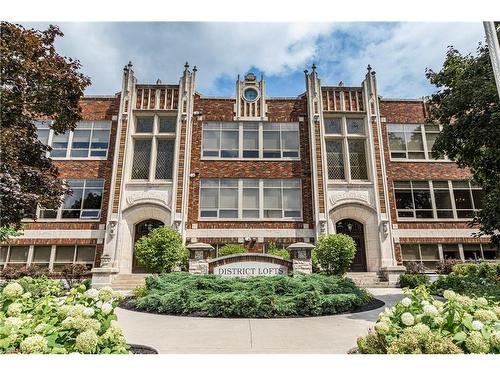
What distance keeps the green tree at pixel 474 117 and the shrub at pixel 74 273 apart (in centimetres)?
1498

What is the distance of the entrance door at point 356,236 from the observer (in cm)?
→ 1650

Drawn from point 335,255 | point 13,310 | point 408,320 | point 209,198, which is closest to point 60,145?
point 209,198

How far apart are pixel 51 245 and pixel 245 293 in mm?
12689

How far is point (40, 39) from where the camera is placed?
26.2 feet

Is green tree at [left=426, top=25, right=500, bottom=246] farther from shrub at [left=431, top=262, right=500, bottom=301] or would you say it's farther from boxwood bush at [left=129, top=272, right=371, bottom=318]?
boxwood bush at [left=129, top=272, right=371, bottom=318]

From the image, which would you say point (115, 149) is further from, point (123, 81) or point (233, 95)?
point (233, 95)

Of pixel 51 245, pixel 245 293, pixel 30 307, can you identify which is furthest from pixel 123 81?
pixel 30 307

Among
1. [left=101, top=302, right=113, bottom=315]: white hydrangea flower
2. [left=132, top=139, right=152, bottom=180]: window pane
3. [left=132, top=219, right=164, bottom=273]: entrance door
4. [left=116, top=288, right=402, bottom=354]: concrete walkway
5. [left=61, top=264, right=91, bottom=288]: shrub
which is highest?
[left=132, top=139, right=152, bottom=180]: window pane

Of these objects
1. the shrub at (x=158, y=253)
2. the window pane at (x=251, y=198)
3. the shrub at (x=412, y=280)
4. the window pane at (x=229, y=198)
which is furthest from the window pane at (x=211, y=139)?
the shrub at (x=412, y=280)

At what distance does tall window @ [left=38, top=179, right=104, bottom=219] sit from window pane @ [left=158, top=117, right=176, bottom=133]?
13.7 ft

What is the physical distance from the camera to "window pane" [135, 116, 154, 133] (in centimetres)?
1773

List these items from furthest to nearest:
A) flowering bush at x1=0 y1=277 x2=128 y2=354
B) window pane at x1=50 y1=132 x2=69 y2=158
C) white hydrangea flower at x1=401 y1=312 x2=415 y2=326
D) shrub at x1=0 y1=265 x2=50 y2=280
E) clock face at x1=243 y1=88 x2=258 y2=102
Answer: clock face at x1=243 y1=88 x2=258 y2=102 < window pane at x1=50 y1=132 x2=69 y2=158 < shrub at x1=0 y1=265 x2=50 y2=280 < white hydrangea flower at x1=401 y1=312 x2=415 y2=326 < flowering bush at x1=0 y1=277 x2=128 y2=354

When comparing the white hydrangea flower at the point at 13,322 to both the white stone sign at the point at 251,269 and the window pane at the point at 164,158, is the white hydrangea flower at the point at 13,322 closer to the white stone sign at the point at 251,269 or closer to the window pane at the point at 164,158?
the white stone sign at the point at 251,269

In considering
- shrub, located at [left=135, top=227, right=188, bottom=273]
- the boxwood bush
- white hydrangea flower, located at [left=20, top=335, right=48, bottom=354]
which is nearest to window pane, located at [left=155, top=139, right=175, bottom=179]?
shrub, located at [left=135, top=227, right=188, bottom=273]
